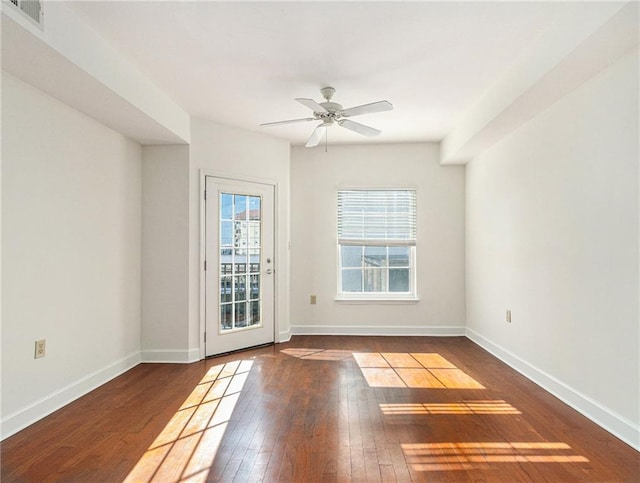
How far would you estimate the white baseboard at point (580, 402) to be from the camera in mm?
2309

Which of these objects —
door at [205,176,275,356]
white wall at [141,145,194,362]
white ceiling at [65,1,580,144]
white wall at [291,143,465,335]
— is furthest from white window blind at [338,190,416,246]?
white wall at [141,145,194,362]

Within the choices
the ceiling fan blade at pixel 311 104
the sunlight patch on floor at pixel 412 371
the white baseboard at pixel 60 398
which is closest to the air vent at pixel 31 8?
the ceiling fan blade at pixel 311 104

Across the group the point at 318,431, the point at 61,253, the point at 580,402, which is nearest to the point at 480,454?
the point at 318,431

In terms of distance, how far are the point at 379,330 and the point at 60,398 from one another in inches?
144

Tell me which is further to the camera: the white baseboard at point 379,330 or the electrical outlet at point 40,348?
the white baseboard at point 379,330

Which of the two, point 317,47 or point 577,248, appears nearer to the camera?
point 317,47

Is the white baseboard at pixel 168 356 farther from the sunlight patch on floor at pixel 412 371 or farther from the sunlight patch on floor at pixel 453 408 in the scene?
the sunlight patch on floor at pixel 453 408

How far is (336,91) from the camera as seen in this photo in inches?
137

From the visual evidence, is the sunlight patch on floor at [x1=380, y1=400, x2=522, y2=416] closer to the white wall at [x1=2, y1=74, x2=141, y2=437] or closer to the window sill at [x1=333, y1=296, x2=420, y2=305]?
the window sill at [x1=333, y1=296, x2=420, y2=305]

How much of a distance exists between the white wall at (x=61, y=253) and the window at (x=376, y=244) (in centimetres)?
268

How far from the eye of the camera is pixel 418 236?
17.4 feet

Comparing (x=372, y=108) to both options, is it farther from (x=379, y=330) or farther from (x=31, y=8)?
(x=379, y=330)

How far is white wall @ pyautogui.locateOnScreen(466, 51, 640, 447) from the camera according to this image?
2.35m

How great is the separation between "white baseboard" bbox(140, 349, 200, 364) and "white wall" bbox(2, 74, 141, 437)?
0.48ft
